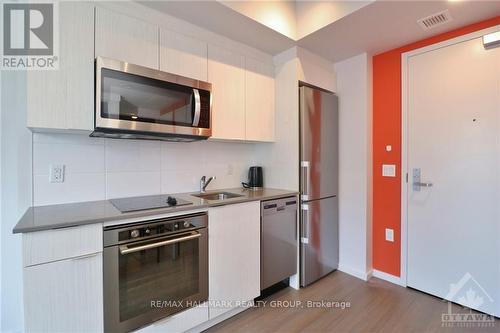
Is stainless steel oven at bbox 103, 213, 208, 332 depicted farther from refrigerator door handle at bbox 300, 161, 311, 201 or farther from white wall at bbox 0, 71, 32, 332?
refrigerator door handle at bbox 300, 161, 311, 201

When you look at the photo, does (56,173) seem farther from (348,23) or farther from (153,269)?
(348,23)

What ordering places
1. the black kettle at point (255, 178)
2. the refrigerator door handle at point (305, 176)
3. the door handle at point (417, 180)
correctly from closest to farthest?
the door handle at point (417, 180), the refrigerator door handle at point (305, 176), the black kettle at point (255, 178)

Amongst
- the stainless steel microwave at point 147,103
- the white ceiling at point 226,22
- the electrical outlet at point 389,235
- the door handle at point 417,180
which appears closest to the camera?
the stainless steel microwave at point 147,103

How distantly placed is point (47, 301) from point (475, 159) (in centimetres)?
310

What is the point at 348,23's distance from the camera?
1963mm

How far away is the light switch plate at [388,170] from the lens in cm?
244

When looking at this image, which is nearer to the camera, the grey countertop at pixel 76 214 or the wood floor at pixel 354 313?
the grey countertop at pixel 76 214

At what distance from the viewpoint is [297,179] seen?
2346mm

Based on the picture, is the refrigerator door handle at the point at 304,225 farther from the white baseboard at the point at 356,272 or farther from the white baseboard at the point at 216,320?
the white baseboard at the point at 216,320

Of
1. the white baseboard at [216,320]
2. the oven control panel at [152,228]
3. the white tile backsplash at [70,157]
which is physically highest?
the white tile backsplash at [70,157]

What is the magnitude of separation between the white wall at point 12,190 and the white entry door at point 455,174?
10.5 ft

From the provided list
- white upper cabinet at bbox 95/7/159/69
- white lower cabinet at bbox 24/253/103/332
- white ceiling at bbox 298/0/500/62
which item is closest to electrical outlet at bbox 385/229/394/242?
white ceiling at bbox 298/0/500/62

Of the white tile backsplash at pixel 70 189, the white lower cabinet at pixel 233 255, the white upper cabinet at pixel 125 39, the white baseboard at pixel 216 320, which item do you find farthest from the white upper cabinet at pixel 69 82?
the white baseboard at pixel 216 320

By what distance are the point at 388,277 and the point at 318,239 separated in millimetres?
853
